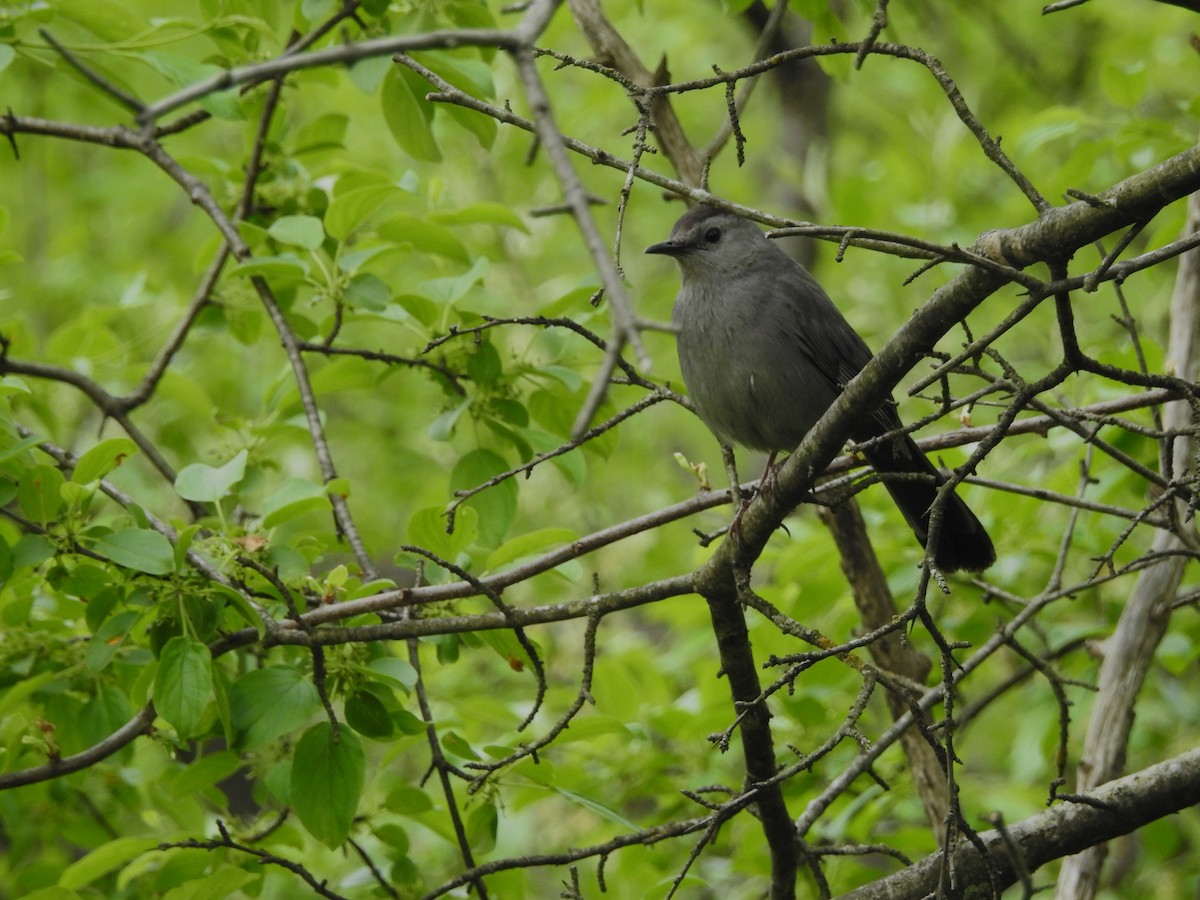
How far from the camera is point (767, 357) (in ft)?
13.6

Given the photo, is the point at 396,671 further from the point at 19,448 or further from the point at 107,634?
the point at 19,448

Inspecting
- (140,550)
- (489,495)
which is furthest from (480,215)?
(140,550)

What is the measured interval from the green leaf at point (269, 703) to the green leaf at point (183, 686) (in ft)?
0.71

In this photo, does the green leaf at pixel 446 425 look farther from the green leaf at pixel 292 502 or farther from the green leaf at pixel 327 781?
the green leaf at pixel 327 781

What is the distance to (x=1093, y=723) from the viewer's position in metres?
3.82

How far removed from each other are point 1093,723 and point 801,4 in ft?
7.87

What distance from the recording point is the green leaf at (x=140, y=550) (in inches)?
103

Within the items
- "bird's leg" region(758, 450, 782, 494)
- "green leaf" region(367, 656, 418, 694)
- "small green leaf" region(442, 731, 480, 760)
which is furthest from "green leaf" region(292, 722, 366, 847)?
"bird's leg" region(758, 450, 782, 494)

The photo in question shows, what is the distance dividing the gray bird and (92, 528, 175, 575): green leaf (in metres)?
1.87

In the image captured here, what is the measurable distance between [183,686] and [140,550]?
1.03ft

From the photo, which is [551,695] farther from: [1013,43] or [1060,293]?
[1013,43]

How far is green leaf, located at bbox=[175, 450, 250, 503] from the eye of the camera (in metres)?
2.89

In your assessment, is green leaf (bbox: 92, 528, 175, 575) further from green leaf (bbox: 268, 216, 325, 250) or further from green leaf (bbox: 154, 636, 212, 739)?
green leaf (bbox: 268, 216, 325, 250)

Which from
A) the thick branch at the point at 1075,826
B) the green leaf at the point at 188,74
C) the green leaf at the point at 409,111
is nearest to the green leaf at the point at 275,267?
the green leaf at the point at 188,74
